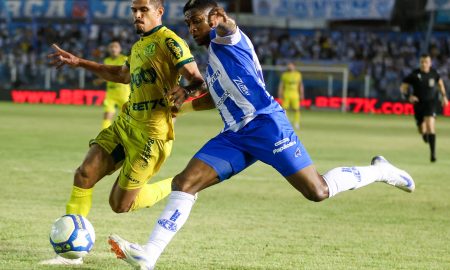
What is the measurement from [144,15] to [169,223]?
6.34ft

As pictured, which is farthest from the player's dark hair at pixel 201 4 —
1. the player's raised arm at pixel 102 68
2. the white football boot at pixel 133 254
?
the white football boot at pixel 133 254

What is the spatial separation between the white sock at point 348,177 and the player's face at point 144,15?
1823 millimetres

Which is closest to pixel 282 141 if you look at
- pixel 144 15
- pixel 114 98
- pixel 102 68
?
pixel 144 15

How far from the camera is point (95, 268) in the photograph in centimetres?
644

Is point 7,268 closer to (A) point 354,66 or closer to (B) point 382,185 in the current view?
(B) point 382,185

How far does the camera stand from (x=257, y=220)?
9.31 m

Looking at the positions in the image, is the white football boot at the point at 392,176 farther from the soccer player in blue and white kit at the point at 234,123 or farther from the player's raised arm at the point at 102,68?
the player's raised arm at the point at 102,68

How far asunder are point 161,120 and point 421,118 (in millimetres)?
12647

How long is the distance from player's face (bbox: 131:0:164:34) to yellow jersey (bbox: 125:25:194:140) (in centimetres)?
5

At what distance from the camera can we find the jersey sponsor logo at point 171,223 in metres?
6.05

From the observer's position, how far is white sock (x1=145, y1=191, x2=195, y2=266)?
19.6 feet

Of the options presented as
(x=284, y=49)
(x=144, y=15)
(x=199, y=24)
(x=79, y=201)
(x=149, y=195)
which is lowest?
(x=284, y=49)

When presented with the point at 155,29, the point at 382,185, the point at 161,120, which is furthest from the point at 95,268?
the point at 382,185

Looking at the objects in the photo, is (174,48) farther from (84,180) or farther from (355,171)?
(355,171)
